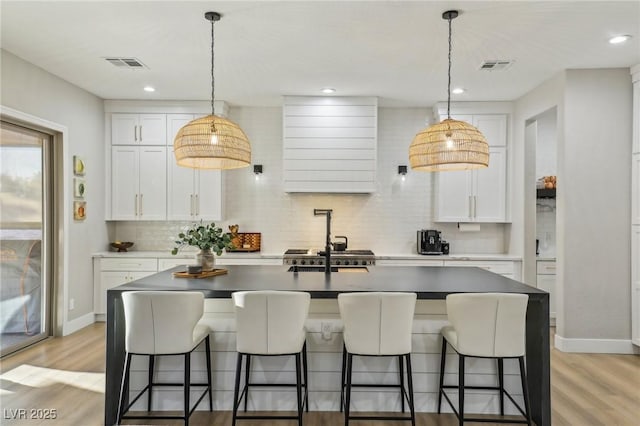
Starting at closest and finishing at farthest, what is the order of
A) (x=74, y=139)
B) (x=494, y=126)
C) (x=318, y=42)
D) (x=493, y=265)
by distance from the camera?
(x=318, y=42) < (x=74, y=139) < (x=493, y=265) < (x=494, y=126)

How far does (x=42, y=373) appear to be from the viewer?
3666mm

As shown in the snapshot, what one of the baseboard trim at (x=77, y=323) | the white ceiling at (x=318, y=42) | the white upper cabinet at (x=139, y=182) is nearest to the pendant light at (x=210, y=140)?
the white ceiling at (x=318, y=42)

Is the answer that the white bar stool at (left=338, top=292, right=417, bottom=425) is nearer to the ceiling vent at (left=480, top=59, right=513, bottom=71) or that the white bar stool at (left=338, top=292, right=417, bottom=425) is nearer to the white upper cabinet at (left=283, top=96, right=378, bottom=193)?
the ceiling vent at (left=480, top=59, right=513, bottom=71)

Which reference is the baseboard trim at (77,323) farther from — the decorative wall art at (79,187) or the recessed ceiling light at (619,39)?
the recessed ceiling light at (619,39)

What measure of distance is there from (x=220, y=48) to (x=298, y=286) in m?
2.29

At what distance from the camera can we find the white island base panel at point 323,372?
2979 millimetres

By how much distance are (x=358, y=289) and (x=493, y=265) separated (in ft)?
10.4

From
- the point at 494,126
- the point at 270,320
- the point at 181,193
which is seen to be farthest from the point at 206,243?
the point at 494,126

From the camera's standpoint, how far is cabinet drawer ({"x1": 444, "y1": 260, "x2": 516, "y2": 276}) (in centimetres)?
524

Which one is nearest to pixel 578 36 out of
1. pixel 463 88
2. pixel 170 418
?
pixel 463 88

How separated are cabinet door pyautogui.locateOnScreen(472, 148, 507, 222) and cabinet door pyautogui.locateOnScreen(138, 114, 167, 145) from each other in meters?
4.04

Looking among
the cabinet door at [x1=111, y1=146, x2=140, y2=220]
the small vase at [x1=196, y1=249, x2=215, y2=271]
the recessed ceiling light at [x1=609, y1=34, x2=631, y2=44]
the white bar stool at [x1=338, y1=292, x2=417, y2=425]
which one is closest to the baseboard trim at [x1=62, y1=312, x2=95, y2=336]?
the cabinet door at [x1=111, y1=146, x2=140, y2=220]

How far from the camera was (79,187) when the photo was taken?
5.02 metres

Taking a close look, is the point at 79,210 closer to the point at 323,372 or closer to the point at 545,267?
the point at 323,372
